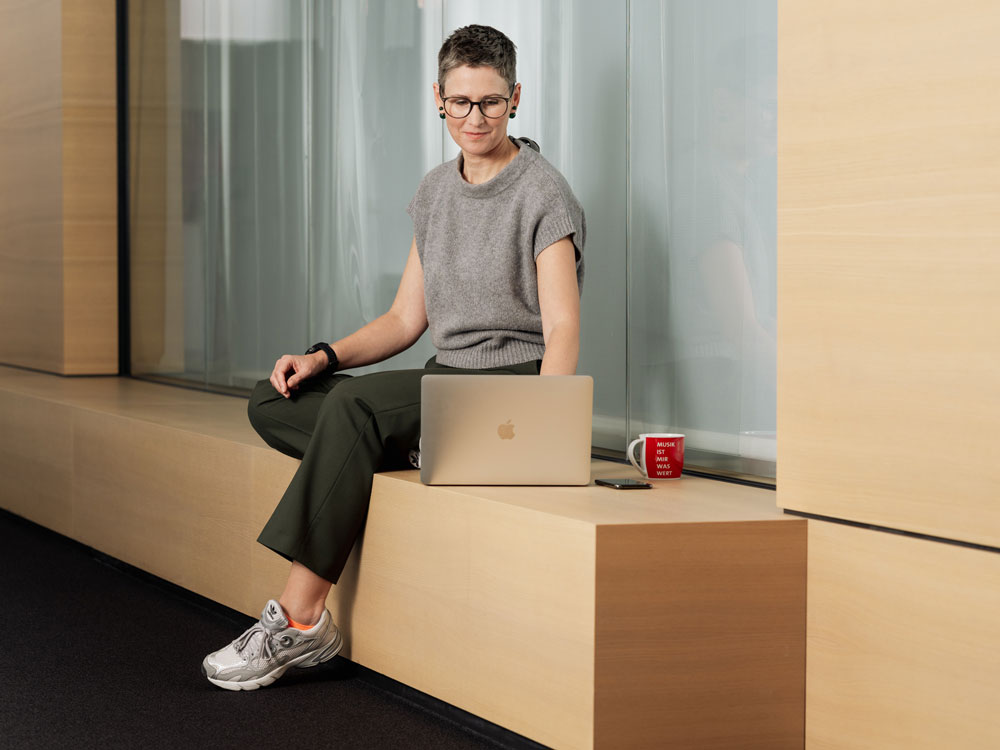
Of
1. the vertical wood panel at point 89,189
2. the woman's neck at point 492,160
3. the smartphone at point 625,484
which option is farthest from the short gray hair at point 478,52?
the vertical wood panel at point 89,189

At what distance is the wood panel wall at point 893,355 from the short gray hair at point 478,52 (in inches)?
27.7

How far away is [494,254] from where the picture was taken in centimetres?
256

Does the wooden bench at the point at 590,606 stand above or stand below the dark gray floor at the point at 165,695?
above

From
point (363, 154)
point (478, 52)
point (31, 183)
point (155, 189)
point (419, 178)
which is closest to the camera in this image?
point (478, 52)

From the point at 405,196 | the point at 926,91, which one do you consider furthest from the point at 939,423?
the point at 405,196

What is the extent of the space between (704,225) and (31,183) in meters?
3.96

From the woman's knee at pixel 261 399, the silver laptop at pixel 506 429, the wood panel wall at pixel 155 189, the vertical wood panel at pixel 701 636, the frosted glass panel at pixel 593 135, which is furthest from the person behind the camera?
the wood panel wall at pixel 155 189

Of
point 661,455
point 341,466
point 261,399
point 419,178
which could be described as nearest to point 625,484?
point 661,455

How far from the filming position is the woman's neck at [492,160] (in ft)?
8.59

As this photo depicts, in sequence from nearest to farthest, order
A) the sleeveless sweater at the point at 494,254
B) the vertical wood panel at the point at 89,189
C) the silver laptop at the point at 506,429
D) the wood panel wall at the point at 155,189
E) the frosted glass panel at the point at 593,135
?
the silver laptop at the point at 506,429 < the sleeveless sweater at the point at 494,254 < the frosted glass panel at the point at 593,135 < the wood panel wall at the point at 155,189 < the vertical wood panel at the point at 89,189

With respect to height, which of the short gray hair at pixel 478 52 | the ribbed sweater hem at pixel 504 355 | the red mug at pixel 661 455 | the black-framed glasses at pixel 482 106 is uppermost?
the short gray hair at pixel 478 52

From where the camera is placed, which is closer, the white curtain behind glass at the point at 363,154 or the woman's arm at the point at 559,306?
the woman's arm at the point at 559,306

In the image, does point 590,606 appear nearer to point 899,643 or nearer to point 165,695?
point 899,643

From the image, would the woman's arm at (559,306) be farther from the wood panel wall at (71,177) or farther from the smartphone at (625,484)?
the wood panel wall at (71,177)
